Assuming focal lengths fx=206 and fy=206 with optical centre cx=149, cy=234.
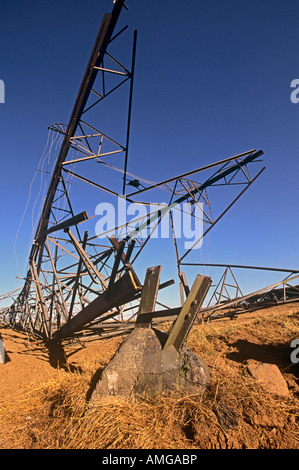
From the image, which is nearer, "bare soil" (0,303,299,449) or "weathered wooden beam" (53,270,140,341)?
"bare soil" (0,303,299,449)

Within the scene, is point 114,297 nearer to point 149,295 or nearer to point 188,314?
point 149,295

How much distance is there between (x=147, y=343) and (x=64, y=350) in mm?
5797

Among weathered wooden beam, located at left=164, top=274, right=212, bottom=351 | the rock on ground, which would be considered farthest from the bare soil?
weathered wooden beam, located at left=164, top=274, right=212, bottom=351

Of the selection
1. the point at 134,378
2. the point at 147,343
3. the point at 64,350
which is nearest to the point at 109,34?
the point at 147,343

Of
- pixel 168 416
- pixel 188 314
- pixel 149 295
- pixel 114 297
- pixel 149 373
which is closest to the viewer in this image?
pixel 168 416

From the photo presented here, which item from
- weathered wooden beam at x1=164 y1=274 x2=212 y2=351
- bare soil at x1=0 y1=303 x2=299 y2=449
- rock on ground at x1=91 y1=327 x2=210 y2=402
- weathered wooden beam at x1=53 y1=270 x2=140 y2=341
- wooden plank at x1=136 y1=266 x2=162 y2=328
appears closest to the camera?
bare soil at x1=0 y1=303 x2=299 y2=449

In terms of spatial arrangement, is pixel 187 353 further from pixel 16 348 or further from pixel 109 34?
pixel 16 348

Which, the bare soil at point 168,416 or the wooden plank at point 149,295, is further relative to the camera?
the wooden plank at point 149,295

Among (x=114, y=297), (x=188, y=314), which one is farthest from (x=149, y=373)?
(x=114, y=297)

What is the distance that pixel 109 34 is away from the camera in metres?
5.02

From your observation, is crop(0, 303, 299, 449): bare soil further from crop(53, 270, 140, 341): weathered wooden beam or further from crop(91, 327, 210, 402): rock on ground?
crop(53, 270, 140, 341): weathered wooden beam

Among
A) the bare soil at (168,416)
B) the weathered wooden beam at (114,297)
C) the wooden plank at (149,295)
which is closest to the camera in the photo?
the bare soil at (168,416)

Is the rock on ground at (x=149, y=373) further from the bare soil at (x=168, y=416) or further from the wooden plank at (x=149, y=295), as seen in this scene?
the wooden plank at (x=149, y=295)

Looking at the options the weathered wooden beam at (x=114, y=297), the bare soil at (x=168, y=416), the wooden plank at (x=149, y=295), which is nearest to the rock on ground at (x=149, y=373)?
the bare soil at (x=168, y=416)
